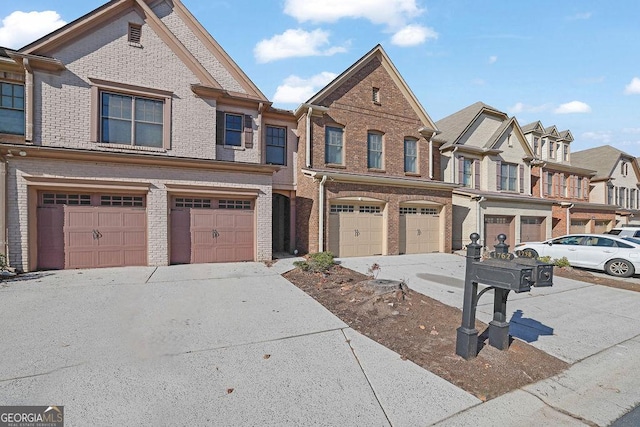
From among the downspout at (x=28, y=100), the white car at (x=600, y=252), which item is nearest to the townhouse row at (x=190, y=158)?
the downspout at (x=28, y=100)

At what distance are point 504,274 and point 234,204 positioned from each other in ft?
31.7

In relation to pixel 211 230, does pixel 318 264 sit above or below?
below

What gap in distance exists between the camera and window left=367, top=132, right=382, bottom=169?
15.1 meters

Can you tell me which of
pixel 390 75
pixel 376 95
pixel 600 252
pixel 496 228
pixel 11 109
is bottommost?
pixel 600 252

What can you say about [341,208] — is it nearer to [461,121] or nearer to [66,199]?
[66,199]

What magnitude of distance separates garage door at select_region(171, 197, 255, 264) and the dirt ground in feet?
14.7

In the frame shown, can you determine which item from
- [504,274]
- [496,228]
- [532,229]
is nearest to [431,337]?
[504,274]

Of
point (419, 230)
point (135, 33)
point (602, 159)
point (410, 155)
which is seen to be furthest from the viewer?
point (602, 159)

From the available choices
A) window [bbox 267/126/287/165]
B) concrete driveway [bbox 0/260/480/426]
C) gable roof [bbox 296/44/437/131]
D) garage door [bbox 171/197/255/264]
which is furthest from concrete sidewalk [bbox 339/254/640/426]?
gable roof [bbox 296/44/437/131]

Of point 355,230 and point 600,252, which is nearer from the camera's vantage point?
point 600,252

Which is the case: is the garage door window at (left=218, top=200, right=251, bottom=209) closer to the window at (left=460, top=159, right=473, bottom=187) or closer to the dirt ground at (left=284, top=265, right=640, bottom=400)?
the dirt ground at (left=284, top=265, right=640, bottom=400)

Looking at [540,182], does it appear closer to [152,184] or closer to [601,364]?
[601,364]

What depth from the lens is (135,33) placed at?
10680 mm

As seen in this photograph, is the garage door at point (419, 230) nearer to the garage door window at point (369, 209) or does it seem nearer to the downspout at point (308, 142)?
the garage door window at point (369, 209)
